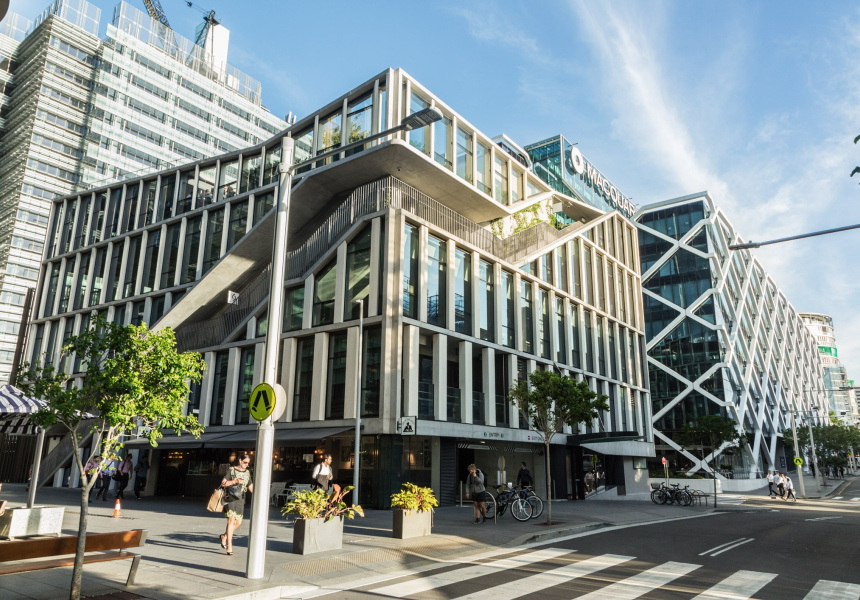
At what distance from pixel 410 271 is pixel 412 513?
516 inches

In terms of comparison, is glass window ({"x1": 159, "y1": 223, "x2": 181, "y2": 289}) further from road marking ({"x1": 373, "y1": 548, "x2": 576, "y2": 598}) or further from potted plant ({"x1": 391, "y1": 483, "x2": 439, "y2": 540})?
road marking ({"x1": 373, "y1": 548, "x2": 576, "y2": 598})

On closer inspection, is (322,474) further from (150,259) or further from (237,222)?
(150,259)

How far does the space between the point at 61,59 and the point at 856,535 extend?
8657cm

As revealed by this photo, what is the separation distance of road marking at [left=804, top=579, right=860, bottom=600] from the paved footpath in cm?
619

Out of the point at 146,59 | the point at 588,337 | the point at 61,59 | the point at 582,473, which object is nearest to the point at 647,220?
the point at 588,337

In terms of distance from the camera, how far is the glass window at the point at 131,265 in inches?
1492

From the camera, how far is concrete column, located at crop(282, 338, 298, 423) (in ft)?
84.5

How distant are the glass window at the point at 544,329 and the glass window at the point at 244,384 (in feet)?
50.8

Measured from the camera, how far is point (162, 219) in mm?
38562

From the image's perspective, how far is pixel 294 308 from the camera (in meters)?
27.5

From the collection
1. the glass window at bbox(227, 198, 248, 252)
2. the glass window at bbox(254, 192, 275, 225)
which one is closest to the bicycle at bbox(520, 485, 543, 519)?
the glass window at bbox(254, 192, 275, 225)

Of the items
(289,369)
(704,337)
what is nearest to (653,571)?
(289,369)

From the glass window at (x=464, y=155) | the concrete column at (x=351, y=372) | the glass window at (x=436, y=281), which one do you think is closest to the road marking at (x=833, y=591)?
the concrete column at (x=351, y=372)

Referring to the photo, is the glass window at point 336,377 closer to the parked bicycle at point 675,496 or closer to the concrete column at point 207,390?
the concrete column at point 207,390
